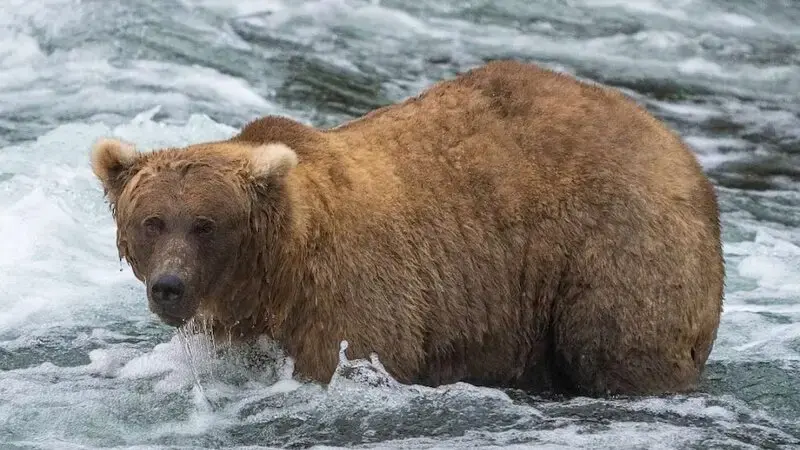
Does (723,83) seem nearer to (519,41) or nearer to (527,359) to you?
(519,41)

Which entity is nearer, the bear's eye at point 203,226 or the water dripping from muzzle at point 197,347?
the bear's eye at point 203,226

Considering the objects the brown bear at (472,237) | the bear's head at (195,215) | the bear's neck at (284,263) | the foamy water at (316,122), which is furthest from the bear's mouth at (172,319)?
the foamy water at (316,122)

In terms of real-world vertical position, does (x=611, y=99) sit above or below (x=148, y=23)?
above

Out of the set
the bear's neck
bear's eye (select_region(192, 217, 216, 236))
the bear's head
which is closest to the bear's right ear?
the bear's head

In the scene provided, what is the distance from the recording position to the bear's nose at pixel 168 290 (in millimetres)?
5992

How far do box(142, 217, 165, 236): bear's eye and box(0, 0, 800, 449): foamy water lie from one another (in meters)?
0.80

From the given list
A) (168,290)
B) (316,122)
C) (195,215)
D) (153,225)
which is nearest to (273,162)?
(195,215)

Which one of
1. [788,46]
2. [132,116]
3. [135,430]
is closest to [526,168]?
[135,430]

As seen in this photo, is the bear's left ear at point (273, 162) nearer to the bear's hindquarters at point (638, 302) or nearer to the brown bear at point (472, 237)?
the brown bear at point (472, 237)

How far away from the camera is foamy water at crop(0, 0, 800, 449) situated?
664 centimetres

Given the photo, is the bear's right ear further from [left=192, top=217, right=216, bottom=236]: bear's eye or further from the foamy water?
the foamy water

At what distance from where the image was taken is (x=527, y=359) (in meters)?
7.22

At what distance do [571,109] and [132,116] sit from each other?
242 inches

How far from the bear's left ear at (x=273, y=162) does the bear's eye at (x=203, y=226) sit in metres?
0.31
